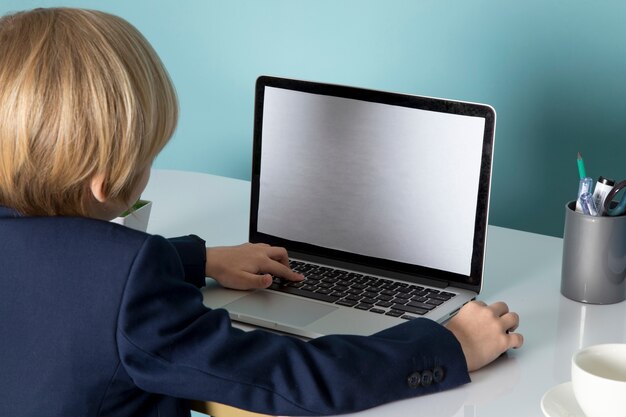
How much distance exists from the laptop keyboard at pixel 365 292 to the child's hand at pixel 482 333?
0.29ft

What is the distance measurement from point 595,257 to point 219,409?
1.57 ft

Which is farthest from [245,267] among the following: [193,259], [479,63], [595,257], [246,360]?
[479,63]

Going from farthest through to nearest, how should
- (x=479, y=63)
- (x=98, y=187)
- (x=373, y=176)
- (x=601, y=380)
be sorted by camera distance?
(x=479, y=63), (x=373, y=176), (x=98, y=187), (x=601, y=380)

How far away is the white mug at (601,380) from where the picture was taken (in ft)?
2.61

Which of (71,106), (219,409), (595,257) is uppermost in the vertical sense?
(71,106)

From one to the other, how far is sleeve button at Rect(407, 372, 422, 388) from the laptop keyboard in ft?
0.50

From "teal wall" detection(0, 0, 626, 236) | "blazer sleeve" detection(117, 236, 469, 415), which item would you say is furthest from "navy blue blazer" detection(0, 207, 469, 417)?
"teal wall" detection(0, 0, 626, 236)

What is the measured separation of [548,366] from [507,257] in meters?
0.34

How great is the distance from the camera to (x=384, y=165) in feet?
4.02

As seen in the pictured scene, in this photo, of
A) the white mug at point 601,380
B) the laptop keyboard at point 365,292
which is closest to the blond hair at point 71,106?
the laptop keyboard at point 365,292

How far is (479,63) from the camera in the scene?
164 cm

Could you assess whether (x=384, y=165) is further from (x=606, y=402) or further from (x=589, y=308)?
(x=606, y=402)

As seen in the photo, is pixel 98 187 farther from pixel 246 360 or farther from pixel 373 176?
pixel 373 176

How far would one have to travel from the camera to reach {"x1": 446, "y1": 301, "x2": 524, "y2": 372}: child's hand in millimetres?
964
